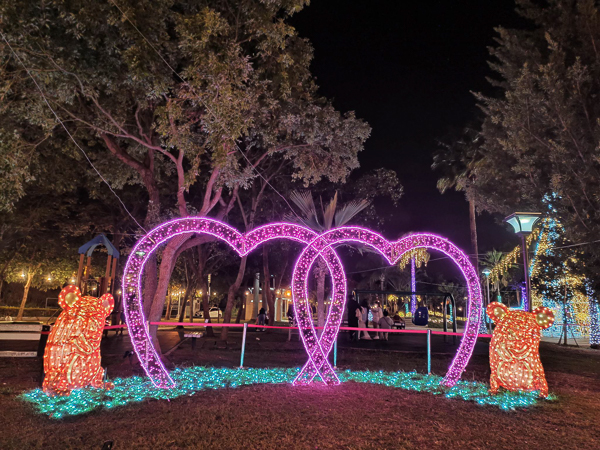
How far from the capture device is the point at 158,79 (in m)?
9.09

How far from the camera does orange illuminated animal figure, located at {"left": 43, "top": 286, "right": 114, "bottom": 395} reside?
22.0 feet

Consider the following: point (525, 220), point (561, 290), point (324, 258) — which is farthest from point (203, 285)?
point (561, 290)

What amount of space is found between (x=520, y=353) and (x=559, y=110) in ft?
21.6

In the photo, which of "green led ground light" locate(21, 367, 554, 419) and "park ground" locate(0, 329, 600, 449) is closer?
"park ground" locate(0, 329, 600, 449)

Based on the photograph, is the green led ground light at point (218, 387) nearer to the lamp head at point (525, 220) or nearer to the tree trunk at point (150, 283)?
the tree trunk at point (150, 283)

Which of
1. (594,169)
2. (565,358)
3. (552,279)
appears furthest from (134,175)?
(552,279)

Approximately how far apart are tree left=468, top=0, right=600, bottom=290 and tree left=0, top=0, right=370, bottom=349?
5.67 m

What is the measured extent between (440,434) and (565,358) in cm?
1057

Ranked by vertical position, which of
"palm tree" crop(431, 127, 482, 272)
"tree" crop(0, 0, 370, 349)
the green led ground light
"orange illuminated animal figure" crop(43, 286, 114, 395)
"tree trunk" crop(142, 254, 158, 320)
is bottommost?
the green led ground light

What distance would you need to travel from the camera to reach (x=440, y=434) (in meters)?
5.26

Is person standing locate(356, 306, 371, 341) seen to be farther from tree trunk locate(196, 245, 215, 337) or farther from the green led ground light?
tree trunk locate(196, 245, 215, 337)

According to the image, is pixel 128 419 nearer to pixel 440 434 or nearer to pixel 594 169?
pixel 440 434

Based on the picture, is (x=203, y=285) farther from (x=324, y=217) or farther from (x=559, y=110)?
(x=559, y=110)

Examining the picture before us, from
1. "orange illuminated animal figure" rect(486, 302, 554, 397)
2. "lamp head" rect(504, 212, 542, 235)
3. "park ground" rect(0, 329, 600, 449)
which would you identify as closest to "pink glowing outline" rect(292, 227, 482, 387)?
"orange illuminated animal figure" rect(486, 302, 554, 397)
